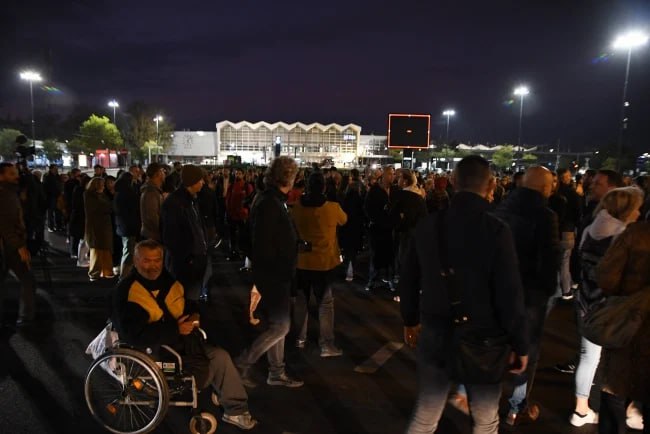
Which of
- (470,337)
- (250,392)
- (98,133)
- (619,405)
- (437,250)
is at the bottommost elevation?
(250,392)

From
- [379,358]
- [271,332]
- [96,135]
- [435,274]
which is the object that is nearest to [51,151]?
[96,135]

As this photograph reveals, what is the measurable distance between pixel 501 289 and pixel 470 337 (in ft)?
0.93

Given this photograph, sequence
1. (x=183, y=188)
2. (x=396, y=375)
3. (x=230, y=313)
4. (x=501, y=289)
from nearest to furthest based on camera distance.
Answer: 1. (x=501, y=289)
2. (x=396, y=375)
3. (x=183, y=188)
4. (x=230, y=313)

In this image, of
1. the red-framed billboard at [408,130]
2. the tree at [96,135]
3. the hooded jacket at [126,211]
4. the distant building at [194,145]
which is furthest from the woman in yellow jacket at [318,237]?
the distant building at [194,145]

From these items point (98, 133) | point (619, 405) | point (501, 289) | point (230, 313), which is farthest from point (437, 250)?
point (98, 133)

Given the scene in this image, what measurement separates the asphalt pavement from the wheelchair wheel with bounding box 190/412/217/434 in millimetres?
239

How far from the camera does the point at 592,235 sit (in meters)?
3.44

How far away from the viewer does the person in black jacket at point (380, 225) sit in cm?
731

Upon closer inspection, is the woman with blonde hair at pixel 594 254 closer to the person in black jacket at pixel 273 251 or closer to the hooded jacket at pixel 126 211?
the person in black jacket at pixel 273 251

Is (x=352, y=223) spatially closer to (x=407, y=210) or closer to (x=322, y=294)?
(x=407, y=210)

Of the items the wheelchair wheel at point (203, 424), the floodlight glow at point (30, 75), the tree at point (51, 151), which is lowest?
the wheelchair wheel at point (203, 424)

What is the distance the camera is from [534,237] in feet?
11.1

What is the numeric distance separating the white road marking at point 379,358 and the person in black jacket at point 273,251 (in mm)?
1121

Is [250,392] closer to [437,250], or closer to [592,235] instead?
[437,250]
